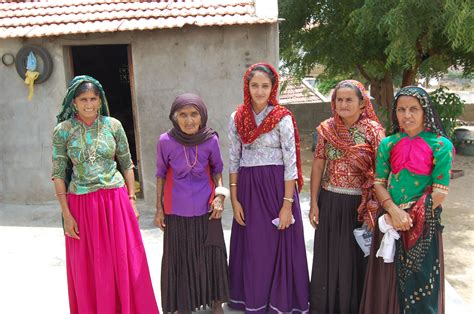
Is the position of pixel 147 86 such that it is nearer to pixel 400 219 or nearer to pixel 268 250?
pixel 268 250

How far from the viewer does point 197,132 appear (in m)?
2.69

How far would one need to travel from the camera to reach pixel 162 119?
18.1 feet

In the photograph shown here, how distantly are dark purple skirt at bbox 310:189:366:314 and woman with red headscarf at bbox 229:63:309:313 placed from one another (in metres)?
0.10

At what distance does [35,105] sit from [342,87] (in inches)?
174

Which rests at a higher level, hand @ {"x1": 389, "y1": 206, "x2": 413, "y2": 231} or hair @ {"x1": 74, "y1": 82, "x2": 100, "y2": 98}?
hair @ {"x1": 74, "y1": 82, "x2": 100, "y2": 98}

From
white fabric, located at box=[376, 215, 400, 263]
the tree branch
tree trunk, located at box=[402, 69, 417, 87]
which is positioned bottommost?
white fabric, located at box=[376, 215, 400, 263]

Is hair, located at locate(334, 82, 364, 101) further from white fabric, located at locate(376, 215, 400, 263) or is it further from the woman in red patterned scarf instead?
white fabric, located at locate(376, 215, 400, 263)

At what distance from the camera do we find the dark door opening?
28.0ft

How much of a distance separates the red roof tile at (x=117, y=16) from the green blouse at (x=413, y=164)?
2.93 metres

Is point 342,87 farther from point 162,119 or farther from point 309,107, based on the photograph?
point 309,107

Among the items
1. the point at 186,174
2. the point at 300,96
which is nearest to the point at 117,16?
the point at 186,174

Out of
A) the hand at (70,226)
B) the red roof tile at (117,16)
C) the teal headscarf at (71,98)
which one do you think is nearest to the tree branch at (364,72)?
the red roof tile at (117,16)

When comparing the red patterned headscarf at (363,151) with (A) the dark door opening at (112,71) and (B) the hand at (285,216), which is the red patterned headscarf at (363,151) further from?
(A) the dark door opening at (112,71)

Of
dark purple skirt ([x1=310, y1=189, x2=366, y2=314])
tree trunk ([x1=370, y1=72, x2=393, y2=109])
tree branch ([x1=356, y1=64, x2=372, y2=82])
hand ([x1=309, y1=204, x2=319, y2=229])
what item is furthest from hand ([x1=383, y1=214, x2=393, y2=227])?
tree trunk ([x1=370, y1=72, x2=393, y2=109])
